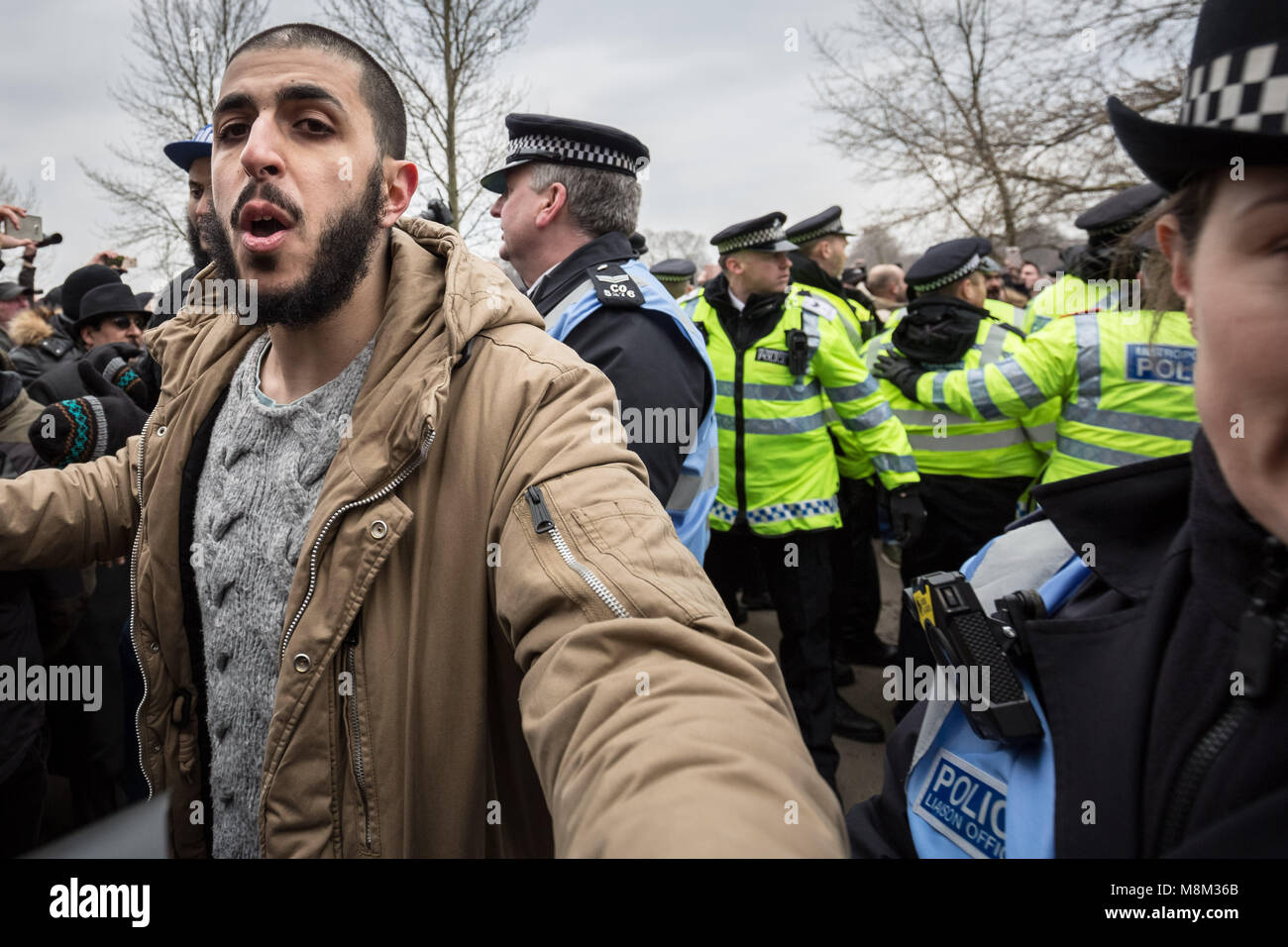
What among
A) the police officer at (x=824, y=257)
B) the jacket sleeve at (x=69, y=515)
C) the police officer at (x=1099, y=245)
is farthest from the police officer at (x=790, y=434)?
the jacket sleeve at (x=69, y=515)

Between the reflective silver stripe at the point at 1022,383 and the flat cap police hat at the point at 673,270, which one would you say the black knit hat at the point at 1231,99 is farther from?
the flat cap police hat at the point at 673,270

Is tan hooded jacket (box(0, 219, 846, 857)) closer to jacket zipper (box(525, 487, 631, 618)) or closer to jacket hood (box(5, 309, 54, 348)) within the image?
jacket zipper (box(525, 487, 631, 618))

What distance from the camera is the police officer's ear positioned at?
0.94 meters

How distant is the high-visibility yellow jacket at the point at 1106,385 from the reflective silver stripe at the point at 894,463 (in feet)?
1.91

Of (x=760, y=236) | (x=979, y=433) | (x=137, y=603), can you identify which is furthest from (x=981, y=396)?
(x=137, y=603)

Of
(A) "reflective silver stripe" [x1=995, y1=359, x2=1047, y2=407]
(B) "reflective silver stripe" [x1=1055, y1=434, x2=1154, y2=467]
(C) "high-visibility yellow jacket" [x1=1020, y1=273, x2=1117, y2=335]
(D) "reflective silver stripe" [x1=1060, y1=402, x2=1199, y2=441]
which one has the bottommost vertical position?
(B) "reflective silver stripe" [x1=1055, y1=434, x2=1154, y2=467]

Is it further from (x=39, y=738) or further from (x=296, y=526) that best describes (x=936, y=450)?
(x=39, y=738)

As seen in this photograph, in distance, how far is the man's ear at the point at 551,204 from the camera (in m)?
3.21

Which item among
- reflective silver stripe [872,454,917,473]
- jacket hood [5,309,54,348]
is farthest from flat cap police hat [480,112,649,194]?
jacket hood [5,309,54,348]

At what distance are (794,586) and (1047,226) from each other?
1261 cm

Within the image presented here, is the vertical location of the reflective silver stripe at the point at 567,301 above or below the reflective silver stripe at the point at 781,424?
above

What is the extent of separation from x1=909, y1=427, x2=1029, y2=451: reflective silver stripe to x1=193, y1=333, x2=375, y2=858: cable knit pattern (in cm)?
351
